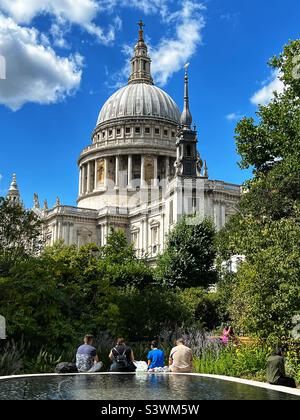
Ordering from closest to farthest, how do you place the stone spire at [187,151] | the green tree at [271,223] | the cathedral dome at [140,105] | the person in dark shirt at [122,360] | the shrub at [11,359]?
the person in dark shirt at [122,360] → the shrub at [11,359] → the green tree at [271,223] → the stone spire at [187,151] → the cathedral dome at [140,105]

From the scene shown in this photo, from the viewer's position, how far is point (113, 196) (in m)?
94.6

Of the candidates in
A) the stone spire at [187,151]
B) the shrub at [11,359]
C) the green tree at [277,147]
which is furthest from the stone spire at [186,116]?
the shrub at [11,359]

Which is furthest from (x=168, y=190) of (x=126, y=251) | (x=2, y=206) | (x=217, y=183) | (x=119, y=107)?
(x=2, y=206)

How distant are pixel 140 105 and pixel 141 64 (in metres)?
14.1

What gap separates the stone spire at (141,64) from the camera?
111812mm

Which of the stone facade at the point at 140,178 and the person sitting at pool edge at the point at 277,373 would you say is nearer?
the person sitting at pool edge at the point at 277,373

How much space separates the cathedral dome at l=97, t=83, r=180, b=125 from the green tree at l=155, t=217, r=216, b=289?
5606cm

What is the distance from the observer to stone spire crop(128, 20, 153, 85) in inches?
4402

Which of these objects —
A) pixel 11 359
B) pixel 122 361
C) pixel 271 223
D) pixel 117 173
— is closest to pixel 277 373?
pixel 122 361

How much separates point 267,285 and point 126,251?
128ft

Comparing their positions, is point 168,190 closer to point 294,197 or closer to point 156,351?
point 294,197

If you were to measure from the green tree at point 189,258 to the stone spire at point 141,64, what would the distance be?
68073mm

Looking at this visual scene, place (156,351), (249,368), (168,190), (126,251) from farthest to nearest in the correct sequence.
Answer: (168,190), (126,251), (249,368), (156,351)

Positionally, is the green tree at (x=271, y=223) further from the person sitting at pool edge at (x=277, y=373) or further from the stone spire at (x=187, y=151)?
the stone spire at (x=187, y=151)
